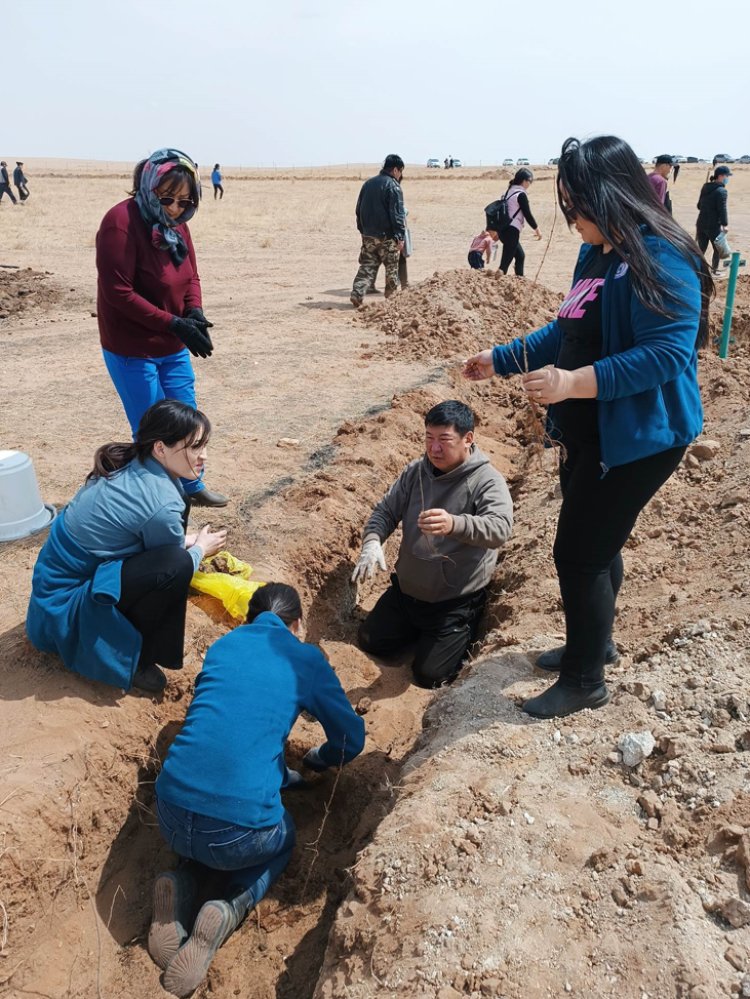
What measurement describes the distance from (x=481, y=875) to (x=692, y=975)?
614 millimetres

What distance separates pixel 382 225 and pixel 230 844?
29.9 feet

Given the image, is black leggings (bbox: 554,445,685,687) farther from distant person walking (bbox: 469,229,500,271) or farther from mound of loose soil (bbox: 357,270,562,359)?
distant person walking (bbox: 469,229,500,271)

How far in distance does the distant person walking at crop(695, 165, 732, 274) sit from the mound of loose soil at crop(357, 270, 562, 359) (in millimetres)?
2988

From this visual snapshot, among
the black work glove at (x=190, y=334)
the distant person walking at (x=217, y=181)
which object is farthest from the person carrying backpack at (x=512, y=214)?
the distant person walking at (x=217, y=181)

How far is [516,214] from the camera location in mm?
10344

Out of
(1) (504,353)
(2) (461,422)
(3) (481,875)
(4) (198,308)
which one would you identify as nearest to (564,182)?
(1) (504,353)

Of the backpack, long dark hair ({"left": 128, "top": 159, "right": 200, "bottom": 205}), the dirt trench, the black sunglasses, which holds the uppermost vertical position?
long dark hair ({"left": 128, "top": 159, "right": 200, "bottom": 205})

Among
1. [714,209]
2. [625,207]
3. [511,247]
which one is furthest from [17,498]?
[714,209]

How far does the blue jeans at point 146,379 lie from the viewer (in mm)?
4203

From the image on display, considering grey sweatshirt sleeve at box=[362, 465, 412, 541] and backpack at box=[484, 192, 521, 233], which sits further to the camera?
backpack at box=[484, 192, 521, 233]

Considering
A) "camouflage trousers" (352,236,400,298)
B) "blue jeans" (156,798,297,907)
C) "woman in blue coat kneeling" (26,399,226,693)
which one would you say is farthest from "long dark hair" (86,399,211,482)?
"camouflage trousers" (352,236,400,298)

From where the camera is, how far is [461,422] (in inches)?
150

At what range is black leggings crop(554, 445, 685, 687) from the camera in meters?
2.38

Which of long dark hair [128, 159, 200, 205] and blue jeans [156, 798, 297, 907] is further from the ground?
long dark hair [128, 159, 200, 205]
